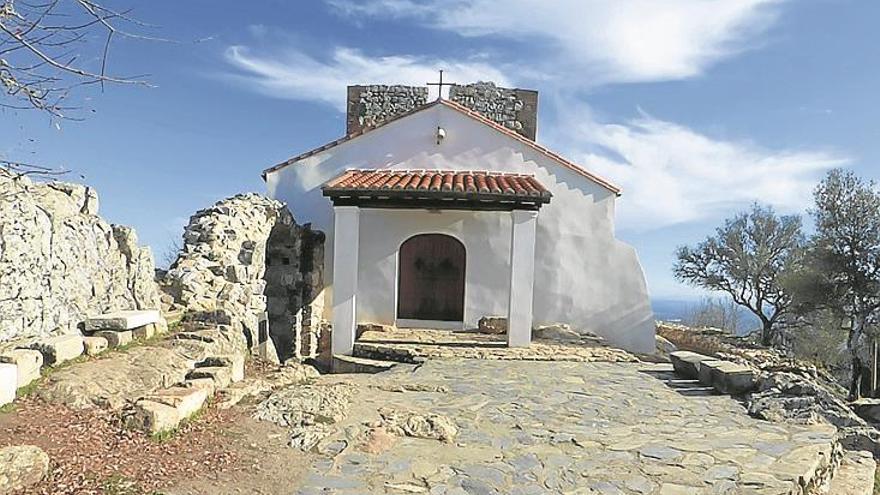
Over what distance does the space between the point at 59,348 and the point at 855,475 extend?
22.4 feet

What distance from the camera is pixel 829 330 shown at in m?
17.0

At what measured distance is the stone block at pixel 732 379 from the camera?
739 centimetres

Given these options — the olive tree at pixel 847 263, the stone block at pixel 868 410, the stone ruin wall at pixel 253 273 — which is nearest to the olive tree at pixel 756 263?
the olive tree at pixel 847 263

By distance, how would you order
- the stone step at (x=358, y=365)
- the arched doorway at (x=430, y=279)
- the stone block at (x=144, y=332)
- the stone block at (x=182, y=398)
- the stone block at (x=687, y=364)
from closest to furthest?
1. the stone block at (x=182, y=398)
2. the stone block at (x=144, y=332)
3. the stone block at (x=687, y=364)
4. the stone step at (x=358, y=365)
5. the arched doorway at (x=430, y=279)

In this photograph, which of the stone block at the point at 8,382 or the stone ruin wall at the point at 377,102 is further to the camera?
the stone ruin wall at the point at 377,102

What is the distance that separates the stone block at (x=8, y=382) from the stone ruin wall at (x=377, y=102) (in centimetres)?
1235

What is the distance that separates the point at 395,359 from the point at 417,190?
2.85 m

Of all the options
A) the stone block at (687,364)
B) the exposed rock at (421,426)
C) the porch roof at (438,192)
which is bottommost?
the exposed rock at (421,426)

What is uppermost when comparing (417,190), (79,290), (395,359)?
(417,190)

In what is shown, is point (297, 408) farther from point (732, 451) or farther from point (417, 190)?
point (417, 190)

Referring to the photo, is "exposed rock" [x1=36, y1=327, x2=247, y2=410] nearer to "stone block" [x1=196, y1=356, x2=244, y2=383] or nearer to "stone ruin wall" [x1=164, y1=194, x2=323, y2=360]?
"stone block" [x1=196, y1=356, x2=244, y2=383]

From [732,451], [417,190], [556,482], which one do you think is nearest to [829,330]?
[417,190]

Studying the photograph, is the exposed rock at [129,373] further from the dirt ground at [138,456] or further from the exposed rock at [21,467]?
the exposed rock at [21,467]

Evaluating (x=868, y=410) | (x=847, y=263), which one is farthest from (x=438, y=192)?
(x=847, y=263)
